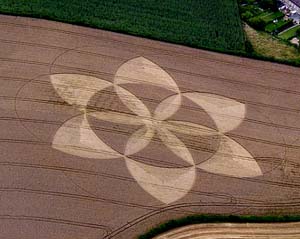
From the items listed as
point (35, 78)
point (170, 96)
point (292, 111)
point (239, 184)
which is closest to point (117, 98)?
point (170, 96)

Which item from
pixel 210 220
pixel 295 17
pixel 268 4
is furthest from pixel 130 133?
pixel 295 17

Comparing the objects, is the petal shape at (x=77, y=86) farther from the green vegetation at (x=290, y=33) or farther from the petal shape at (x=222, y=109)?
the green vegetation at (x=290, y=33)

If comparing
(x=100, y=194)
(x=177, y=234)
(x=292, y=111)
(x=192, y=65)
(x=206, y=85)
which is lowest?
(x=177, y=234)

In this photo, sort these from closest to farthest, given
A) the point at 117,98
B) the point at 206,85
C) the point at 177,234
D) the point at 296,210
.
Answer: the point at 177,234 → the point at 296,210 → the point at 117,98 → the point at 206,85

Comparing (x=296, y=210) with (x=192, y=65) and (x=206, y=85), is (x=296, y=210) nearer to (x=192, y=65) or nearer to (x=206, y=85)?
(x=206, y=85)

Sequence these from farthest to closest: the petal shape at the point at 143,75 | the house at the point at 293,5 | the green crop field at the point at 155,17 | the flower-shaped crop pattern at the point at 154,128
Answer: the house at the point at 293,5
the green crop field at the point at 155,17
the petal shape at the point at 143,75
the flower-shaped crop pattern at the point at 154,128

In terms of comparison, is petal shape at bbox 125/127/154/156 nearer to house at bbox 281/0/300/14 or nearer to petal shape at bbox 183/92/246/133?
petal shape at bbox 183/92/246/133

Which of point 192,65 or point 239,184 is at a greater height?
point 192,65

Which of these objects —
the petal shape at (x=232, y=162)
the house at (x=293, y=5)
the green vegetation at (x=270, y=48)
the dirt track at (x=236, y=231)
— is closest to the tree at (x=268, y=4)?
the house at (x=293, y=5)
